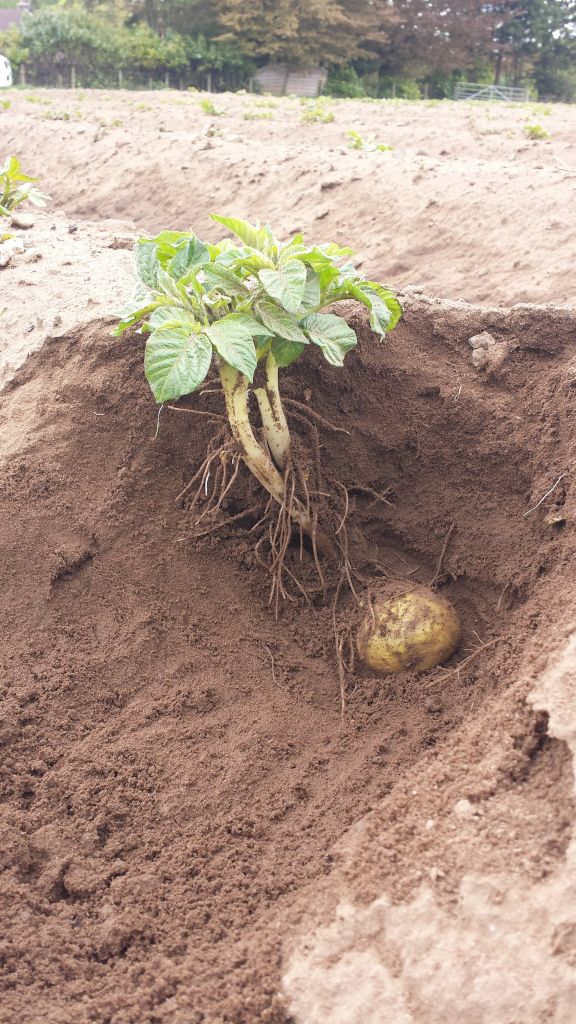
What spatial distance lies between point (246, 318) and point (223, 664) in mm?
1116

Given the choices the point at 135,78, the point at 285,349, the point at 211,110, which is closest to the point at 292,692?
the point at 285,349

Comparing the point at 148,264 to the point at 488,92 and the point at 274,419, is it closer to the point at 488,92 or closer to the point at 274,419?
the point at 274,419

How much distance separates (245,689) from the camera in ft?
8.57

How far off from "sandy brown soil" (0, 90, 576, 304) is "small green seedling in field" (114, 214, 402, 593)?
71.2 inches

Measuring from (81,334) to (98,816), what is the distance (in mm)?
1967

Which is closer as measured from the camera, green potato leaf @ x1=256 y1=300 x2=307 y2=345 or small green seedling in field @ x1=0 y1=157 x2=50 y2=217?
green potato leaf @ x1=256 y1=300 x2=307 y2=345

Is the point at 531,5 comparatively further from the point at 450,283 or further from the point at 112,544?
the point at 112,544

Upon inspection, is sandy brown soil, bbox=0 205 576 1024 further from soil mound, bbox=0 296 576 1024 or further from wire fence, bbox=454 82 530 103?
wire fence, bbox=454 82 530 103

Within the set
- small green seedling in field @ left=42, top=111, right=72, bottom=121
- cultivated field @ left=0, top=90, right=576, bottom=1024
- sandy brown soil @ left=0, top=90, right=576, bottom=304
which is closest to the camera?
cultivated field @ left=0, top=90, right=576, bottom=1024

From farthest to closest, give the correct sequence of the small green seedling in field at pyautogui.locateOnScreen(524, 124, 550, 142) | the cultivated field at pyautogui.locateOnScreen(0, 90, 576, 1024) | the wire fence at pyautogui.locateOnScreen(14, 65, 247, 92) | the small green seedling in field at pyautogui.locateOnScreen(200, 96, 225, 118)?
the wire fence at pyautogui.locateOnScreen(14, 65, 247, 92) → the small green seedling in field at pyautogui.locateOnScreen(200, 96, 225, 118) → the small green seedling in field at pyautogui.locateOnScreen(524, 124, 550, 142) → the cultivated field at pyautogui.locateOnScreen(0, 90, 576, 1024)

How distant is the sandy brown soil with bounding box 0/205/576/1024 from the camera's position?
1.76 m

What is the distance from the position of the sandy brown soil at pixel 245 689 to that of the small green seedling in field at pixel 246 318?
33 centimetres

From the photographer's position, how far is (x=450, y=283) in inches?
176

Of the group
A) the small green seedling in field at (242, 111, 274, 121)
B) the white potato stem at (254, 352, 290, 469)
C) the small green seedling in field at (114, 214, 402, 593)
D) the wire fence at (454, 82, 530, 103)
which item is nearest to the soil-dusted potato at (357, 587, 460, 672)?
the small green seedling in field at (114, 214, 402, 593)
